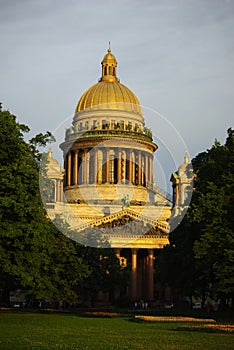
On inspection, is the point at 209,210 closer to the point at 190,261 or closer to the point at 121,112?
the point at 190,261

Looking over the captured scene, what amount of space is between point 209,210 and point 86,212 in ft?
241

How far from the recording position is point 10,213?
41.9 metres

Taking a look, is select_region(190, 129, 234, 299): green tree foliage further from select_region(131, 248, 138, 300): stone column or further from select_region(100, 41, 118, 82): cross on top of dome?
select_region(100, 41, 118, 82): cross on top of dome

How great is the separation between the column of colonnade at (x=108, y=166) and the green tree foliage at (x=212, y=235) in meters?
62.8

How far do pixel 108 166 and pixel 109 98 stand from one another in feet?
37.0

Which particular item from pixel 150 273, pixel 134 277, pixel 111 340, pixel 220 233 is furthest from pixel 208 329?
pixel 150 273

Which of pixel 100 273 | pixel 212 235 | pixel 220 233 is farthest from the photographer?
pixel 100 273

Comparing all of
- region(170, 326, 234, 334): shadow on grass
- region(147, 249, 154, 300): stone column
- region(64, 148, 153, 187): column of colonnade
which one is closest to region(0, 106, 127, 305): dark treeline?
region(170, 326, 234, 334): shadow on grass

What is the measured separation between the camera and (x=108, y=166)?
13038 centimetres

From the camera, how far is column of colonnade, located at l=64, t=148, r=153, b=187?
130 m

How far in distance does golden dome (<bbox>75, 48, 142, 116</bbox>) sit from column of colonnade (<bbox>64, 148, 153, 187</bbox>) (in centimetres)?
727

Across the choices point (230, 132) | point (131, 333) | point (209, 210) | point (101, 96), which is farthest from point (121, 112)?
point (131, 333)

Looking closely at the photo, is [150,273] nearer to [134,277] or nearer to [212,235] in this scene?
[134,277]

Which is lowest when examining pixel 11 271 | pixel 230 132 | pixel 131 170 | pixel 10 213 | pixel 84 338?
pixel 84 338
